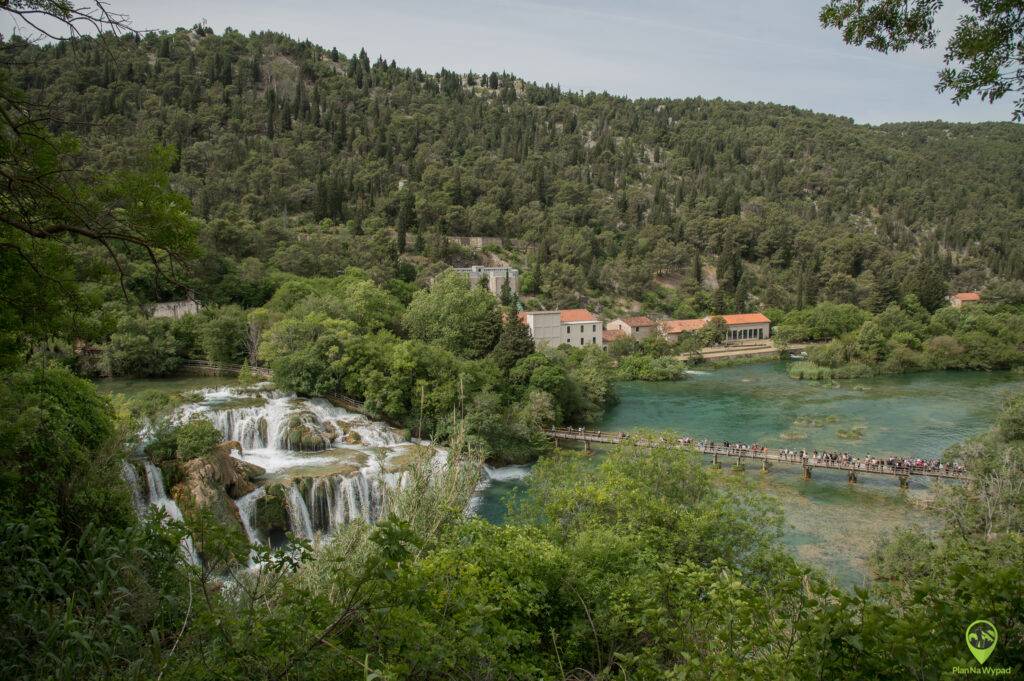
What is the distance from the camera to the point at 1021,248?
91062mm

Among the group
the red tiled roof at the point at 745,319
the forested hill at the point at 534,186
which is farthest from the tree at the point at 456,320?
the red tiled roof at the point at 745,319

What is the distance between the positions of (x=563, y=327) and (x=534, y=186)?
1686 inches

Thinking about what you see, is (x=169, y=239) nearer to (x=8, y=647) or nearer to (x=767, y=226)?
(x=8, y=647)

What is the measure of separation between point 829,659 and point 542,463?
1373 centimetres

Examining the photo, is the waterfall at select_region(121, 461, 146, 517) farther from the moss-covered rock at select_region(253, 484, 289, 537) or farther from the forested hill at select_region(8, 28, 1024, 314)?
the forested hill at select_region(8, 28, 1024, 314)

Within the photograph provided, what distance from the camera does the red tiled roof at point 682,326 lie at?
2287 inches

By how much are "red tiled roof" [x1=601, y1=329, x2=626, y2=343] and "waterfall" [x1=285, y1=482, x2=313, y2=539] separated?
38552mm

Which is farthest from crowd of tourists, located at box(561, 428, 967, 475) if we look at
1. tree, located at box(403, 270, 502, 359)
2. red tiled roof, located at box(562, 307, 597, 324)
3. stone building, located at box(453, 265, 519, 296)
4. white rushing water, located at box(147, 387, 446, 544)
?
stone building, located at box(453, 265, 519, 296)

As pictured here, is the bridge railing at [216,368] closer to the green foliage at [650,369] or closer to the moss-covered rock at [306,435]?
the moss-covered rock at [306,435]

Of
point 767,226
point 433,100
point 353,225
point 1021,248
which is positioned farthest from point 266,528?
point 433,100

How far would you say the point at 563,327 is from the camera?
52.1m

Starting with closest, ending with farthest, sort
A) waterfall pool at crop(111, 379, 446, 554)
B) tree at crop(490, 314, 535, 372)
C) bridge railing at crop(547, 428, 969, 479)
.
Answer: waterfall pool at crop(111, 379, 446, 554)
bridge railing at crop(547, 428, 969, 479)
tree at crop(490, 314, 535, 372)

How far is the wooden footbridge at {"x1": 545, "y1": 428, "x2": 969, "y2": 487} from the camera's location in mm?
23891

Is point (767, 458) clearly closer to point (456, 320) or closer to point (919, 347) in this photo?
point (456, 320)
